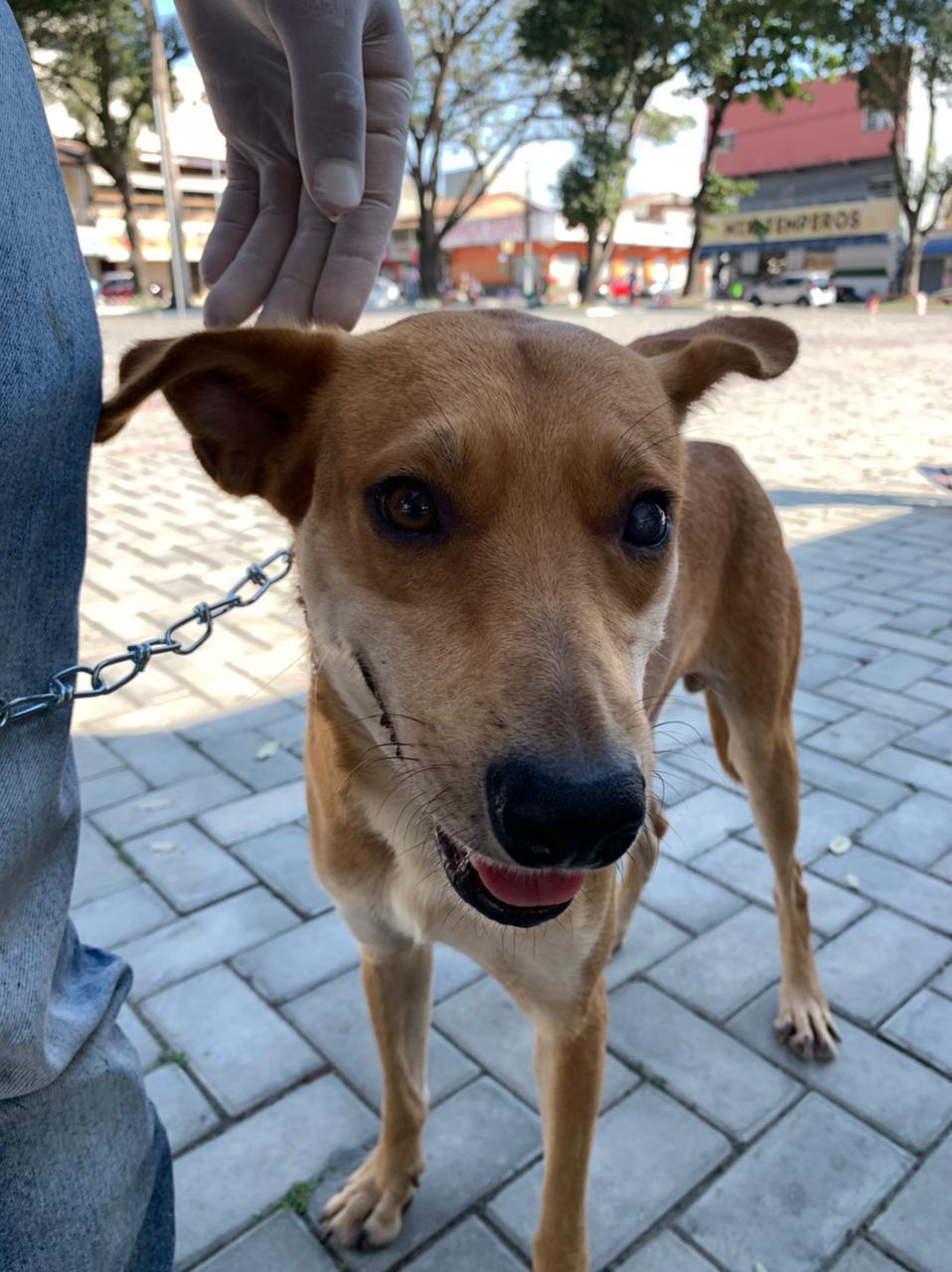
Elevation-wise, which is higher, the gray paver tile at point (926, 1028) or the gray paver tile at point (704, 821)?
the gray paver tile at point (926, 1028)

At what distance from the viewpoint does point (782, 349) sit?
8.82 feet

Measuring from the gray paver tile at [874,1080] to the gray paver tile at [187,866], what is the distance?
1.84 meters

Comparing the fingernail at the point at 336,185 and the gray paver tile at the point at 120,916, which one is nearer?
Result: the fingernail at the point at 336,185

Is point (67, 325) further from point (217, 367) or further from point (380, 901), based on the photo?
point (380, 901)

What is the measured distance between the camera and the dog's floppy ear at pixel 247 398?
197cm

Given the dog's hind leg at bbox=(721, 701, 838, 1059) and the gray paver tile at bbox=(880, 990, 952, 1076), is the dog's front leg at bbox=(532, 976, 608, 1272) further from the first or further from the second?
the gray paver tile at bbox=(880, 990, 952, 1076)

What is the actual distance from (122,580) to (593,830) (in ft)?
19.7

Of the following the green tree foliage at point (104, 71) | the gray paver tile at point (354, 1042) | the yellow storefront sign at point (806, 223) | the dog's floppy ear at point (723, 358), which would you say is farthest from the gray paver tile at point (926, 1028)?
the yellow storefront sign at point (806, 223)

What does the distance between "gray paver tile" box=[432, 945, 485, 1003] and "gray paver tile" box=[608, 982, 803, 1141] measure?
48 cm

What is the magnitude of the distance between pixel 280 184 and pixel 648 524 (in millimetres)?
1224

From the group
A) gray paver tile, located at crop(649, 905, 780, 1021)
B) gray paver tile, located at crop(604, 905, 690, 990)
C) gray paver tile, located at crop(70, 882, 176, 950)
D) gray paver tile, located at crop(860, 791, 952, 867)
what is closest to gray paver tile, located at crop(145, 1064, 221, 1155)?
gray paver tile, located at crop(70, 882, 176, 950)

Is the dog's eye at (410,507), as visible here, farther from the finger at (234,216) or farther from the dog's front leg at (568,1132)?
the dog's front leg at (568,1132)

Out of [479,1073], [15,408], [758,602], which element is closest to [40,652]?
[15,408]

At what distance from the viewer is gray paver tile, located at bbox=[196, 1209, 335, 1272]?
93.5 inches
